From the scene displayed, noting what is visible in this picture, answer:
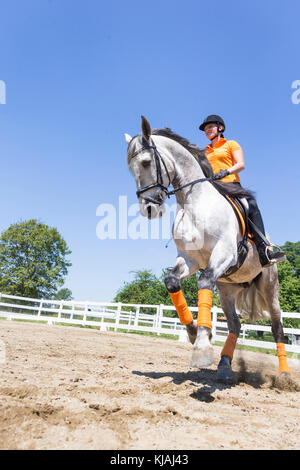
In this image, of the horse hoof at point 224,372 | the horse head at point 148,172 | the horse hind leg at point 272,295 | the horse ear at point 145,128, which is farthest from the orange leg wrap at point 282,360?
the horse ear at point 145,128

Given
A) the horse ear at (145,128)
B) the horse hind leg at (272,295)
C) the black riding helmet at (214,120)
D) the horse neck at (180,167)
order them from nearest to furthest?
the horse ear at (145,128) < the horse neck at (180,167) < the black riding helmet at (214,120) < the horse hind leg at (272,295)

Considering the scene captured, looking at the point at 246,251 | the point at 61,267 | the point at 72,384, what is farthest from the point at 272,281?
the point at 61,267

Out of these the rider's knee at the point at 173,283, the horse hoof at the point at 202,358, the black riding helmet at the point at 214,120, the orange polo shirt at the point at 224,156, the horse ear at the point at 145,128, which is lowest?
the horse hoof at the point at 202,358

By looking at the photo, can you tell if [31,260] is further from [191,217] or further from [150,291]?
[191,217]

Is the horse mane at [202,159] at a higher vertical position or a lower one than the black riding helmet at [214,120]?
lower

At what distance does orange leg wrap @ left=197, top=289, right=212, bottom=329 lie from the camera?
366cm

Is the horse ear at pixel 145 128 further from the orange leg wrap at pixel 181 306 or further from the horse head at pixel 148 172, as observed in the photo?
the orange leg wrap at pixel 181 306

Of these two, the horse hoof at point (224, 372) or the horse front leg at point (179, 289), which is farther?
the horse hoof at point (224, 372)

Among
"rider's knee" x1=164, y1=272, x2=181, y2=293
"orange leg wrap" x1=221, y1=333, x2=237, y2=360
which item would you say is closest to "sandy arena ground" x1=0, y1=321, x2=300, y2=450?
"orange leg wrap" x1=221, y1=333, x2=237, y2=360

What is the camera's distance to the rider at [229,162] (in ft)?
16.6

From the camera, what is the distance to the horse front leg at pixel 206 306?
10.9ft

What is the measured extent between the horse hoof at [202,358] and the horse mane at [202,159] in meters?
2.51

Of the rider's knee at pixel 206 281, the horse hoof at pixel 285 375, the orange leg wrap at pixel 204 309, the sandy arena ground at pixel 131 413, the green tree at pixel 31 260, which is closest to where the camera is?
the sandy arena ground at pixel 131 413

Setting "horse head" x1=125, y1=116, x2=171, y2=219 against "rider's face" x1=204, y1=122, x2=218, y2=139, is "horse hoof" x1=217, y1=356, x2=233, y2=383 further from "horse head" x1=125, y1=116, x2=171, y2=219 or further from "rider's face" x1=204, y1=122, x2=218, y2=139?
"rider's face" x1=204, y1=122, x2=218, y2=139
